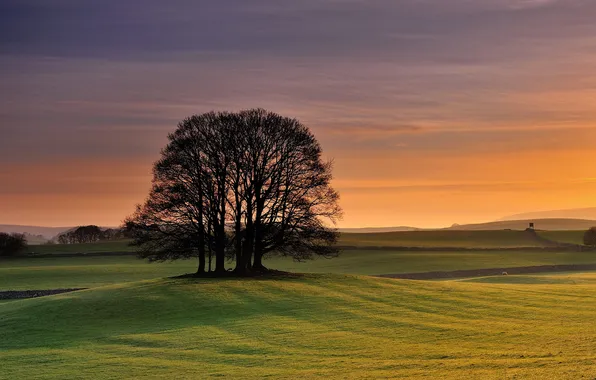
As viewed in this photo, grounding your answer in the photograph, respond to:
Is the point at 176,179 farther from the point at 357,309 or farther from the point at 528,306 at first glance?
the point at 528,306

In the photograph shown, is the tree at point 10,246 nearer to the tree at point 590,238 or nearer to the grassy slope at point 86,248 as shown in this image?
the grassy slope at point 86,248

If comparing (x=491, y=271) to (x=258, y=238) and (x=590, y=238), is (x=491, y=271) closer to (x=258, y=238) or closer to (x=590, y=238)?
(x=258, y=238)

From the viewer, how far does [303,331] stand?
3153 centimetres

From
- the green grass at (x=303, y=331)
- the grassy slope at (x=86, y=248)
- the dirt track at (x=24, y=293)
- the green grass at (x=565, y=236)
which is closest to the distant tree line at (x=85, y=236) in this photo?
the grassy slope at (x=86, y=248)

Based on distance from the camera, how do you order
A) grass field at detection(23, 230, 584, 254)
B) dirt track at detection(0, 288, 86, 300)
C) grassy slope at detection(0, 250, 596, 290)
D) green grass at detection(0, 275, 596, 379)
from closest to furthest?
green grass at detection(0, 275, 596, 379)
dirt track at detection(0, 288, 86, 300)
grassy slope at detection(0, 250, 596, 290)
grass field at detection(23, 230, 584, 254)

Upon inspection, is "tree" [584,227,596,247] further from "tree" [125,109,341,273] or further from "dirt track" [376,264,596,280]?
"tree" [125,109,341,273]

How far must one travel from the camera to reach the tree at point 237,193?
4962cm

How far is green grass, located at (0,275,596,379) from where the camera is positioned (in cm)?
2333

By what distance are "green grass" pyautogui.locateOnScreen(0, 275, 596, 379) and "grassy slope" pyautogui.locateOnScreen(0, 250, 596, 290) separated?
33.7 m

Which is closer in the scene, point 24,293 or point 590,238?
point 24,293

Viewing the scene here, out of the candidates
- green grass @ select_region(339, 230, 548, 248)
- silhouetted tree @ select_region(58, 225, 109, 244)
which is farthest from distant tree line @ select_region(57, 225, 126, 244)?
green grass @ select_region(339, 230, 548, 248)

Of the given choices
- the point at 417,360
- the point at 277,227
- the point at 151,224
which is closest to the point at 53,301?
the point at 151,224

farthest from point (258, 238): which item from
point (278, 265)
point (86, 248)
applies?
point (86, 248)

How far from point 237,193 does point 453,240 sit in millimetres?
119011
